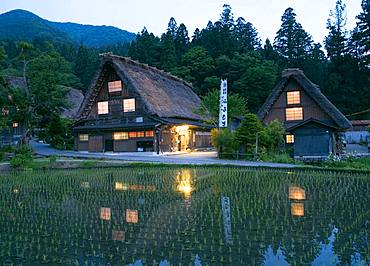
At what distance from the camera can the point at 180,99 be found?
32.5 m

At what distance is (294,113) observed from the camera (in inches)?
991

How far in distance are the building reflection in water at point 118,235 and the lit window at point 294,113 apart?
20.3 metres

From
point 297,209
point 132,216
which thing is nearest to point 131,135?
point 132,216

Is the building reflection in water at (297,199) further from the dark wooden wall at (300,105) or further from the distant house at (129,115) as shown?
the distant house at (129,115)

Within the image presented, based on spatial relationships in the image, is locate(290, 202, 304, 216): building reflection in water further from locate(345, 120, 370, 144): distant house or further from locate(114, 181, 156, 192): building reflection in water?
locate(345, 120, 370, 144): distant house

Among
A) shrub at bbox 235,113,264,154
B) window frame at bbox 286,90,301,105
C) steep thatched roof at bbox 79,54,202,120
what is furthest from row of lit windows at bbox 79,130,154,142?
window frame at bbox 286,90,301,105

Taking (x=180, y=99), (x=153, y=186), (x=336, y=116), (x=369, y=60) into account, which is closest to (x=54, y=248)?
(x=153, y=186)

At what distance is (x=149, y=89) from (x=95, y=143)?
19.5 feet

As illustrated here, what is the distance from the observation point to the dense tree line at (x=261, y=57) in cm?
3916

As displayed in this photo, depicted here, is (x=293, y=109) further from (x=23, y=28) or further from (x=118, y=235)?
(x=23, y=28)

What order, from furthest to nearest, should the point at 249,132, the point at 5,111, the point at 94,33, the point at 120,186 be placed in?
the point at 94,33, the point at 5,111, the point at 249,132, the point at 120,186

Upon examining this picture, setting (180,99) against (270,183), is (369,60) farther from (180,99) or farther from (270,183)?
(270,183)

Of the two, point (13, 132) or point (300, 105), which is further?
point (13, 132)

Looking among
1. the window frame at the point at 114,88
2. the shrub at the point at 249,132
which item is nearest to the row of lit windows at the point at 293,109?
the shrub at the point at 249,132
